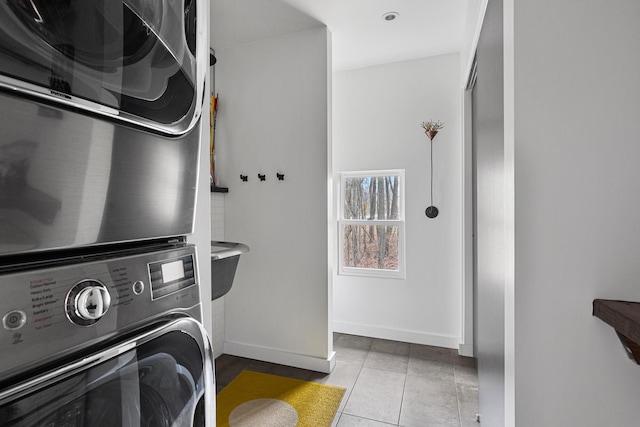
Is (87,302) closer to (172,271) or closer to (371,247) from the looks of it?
(172,271)

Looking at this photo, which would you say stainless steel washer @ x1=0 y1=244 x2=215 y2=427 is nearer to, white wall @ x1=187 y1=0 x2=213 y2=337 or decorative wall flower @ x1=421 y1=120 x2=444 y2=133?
white wall @ x1=187 y1=0 x2=213 y2=337

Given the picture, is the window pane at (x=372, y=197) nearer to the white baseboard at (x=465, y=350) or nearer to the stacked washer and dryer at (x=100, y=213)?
the white baseboard at (x=465, y=350)

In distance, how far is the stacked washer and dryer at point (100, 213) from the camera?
0.37 m

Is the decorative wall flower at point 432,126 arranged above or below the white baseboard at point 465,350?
above

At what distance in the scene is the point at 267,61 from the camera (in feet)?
8.50

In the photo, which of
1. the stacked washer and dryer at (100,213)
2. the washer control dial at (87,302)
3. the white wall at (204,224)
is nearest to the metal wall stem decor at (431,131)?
the white wall at (204,224)

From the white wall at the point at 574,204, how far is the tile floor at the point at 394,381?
1223 millimetres

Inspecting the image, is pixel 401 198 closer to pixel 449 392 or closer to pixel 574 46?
pixel 449 392

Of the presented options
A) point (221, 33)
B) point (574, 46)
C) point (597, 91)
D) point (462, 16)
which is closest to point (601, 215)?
point (597, 91)

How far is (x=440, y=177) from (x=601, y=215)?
2.13 metres

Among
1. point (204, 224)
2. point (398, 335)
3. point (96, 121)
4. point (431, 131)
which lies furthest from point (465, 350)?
point (96, 121)

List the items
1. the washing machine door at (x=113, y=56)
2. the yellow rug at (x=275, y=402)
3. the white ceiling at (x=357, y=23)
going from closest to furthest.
→ the washing machine door at (x=113, y=56) < the yellow rug at (x=275, y=402) < the white ceiling at (x=357, y=23)

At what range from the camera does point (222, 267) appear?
3.43 ft

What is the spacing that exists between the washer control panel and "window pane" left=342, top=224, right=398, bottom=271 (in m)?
2.66
